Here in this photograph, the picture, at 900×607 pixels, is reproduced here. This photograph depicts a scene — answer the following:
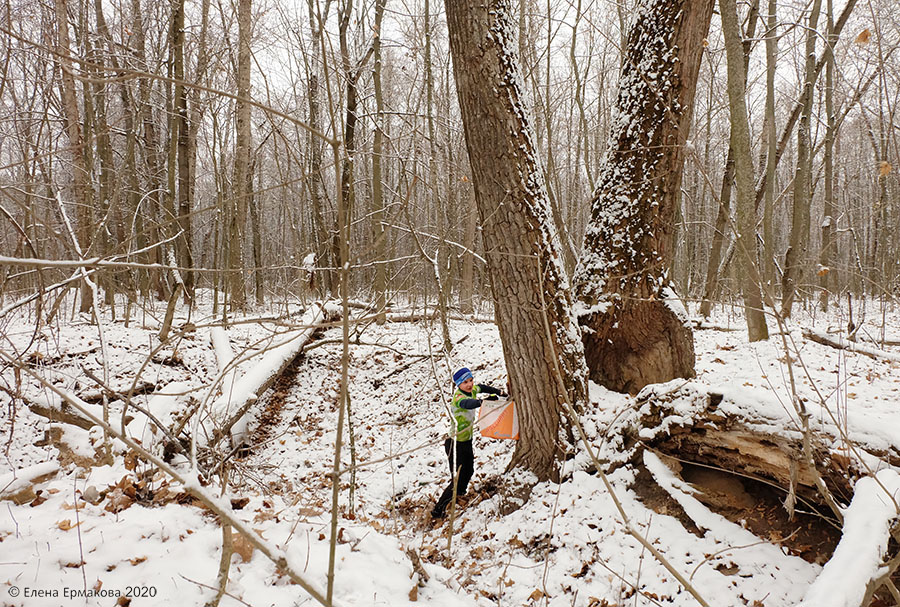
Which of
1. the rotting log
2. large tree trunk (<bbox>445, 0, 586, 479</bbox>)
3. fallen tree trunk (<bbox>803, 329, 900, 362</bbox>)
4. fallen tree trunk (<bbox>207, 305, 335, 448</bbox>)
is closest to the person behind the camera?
the rotting log

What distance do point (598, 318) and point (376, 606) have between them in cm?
316

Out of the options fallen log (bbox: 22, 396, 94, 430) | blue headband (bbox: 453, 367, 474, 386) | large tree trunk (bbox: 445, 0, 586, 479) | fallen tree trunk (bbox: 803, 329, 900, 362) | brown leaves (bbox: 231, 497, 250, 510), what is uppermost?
large tree trunk (bbox: 445, 0, 586, 479)

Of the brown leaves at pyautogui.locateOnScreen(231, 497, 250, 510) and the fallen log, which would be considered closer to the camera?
the brown leaves at pyautogui.locateOnScreen(231, 497, 250, 510)

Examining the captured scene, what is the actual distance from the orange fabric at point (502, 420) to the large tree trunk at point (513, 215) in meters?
0.37

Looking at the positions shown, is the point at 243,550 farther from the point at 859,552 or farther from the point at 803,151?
the point at 803,151

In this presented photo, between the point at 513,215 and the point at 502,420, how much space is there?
202 cm

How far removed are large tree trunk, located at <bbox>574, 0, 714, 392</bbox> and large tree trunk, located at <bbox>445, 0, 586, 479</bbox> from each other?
650 millimetres

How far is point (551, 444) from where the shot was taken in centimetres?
389

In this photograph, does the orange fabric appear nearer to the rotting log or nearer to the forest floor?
the forest floor

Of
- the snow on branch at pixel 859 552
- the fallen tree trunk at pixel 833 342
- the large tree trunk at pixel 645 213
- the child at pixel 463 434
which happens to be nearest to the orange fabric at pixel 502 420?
the child at pixel 463 434

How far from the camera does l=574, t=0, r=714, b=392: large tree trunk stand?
4113 millimetres

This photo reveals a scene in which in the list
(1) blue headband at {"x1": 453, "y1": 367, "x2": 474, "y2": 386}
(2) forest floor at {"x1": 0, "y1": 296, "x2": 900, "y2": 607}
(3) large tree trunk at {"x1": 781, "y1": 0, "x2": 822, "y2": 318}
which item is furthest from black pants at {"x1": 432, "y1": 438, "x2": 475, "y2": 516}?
(3) large tree trunk at {"x1": 781, "y1": 0, "x2": 822, "y2": 318}

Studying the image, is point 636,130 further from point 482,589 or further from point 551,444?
point 482,589

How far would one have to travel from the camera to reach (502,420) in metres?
4.41
